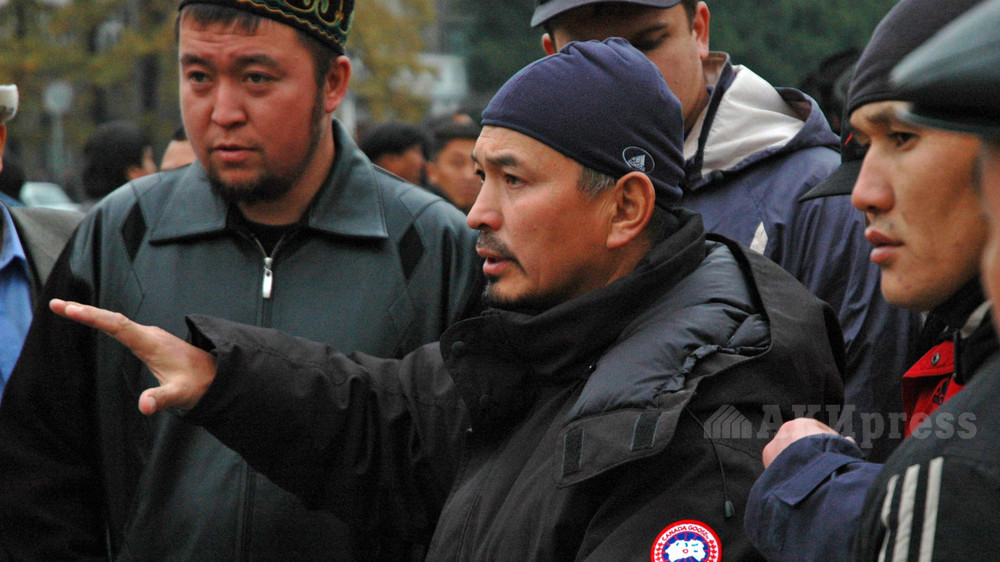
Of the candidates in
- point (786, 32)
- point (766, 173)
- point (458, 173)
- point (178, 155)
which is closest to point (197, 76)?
point (766, 173)

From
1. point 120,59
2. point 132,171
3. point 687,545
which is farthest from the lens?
point 120,59

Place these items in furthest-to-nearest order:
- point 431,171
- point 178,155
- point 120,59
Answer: point 120,59
point 431,171
point 178,155

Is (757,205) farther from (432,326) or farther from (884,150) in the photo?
(884,150)

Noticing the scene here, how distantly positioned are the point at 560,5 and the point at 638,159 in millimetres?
957

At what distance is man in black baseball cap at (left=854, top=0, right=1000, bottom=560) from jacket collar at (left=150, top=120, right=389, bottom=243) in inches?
72.3

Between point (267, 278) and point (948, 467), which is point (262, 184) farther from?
point (948, 467)

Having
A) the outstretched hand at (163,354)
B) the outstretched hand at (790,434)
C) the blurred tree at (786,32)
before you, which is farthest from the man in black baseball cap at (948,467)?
the blurred tree at (786,32)

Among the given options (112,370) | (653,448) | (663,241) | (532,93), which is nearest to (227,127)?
(112,370)

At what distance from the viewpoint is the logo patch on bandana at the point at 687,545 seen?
6.84ft

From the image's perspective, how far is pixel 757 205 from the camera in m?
3.29

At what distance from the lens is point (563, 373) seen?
2512 mm

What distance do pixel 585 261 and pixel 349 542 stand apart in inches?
39.4

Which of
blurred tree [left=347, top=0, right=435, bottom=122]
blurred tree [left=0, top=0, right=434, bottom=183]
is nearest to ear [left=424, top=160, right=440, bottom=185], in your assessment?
blurred tree [left=0, top=0, right=434, bottom=183]

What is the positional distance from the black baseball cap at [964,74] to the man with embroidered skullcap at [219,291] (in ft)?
6.78
